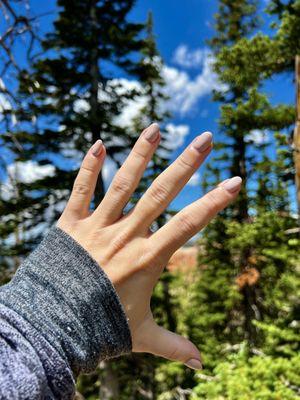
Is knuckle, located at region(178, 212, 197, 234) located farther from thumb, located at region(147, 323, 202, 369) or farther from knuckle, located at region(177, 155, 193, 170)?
thumb, located at region(147, 323, 202, 369)

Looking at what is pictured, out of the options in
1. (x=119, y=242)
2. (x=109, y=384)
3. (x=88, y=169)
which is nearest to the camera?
(x=119, y=242)

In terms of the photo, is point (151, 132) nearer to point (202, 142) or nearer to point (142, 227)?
point (202, 142)

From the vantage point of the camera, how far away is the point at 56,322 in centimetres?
105

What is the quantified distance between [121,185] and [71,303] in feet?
1.18

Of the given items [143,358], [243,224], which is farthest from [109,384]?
[243,224]

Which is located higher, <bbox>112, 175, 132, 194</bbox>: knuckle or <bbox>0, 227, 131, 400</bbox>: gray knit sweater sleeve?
<bbox>112, 175, 132, 194</bbox>: knuckle

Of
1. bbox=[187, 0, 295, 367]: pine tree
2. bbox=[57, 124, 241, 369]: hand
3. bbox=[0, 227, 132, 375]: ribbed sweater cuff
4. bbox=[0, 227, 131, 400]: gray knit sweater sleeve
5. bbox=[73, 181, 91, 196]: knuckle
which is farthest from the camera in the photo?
bbox=[187, 0, 295, 367]: pine tree

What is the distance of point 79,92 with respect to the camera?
15.9m

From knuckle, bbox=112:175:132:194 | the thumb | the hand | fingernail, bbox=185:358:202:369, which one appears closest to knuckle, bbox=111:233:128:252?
the hand

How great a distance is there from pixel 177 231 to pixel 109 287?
24cm

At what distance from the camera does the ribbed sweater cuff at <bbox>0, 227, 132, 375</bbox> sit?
3.43ft

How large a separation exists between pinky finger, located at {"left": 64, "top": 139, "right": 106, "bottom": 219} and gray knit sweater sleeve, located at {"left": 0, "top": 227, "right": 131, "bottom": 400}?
8cm

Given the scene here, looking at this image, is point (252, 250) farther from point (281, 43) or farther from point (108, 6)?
point (108, 6)

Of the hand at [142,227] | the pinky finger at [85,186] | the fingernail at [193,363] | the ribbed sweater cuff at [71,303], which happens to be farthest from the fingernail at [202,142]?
the fingernail at [193,363]
